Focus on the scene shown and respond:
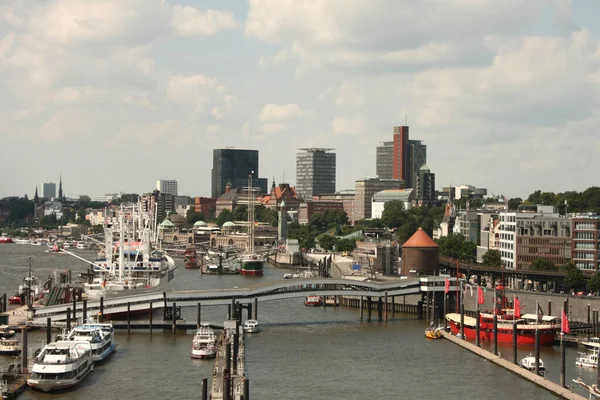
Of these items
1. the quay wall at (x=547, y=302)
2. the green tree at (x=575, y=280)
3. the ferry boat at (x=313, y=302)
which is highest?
the green tree at (x=575, y=280)

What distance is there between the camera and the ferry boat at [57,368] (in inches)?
2299

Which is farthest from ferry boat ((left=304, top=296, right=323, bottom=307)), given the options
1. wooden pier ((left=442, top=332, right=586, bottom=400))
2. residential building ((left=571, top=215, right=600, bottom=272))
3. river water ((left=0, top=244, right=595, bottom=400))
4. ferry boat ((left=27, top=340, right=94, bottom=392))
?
ferry boat ((left=27, top=340, right=94, bottom=392))

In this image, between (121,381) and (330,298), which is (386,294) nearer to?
(330,298)

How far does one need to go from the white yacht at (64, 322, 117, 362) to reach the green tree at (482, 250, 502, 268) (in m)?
66.8

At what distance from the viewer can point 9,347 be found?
2731 inches

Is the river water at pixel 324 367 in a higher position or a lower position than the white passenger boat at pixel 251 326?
lower

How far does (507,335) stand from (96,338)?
31.6 metres

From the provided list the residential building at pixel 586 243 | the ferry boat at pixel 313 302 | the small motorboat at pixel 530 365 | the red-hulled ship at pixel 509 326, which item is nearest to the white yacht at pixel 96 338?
the small motorboat at pixel 530 365

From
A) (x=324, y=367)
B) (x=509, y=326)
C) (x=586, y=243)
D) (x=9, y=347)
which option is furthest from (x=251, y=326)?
(x=586, y=243)

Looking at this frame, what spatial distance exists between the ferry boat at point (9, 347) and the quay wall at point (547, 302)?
41.9 m

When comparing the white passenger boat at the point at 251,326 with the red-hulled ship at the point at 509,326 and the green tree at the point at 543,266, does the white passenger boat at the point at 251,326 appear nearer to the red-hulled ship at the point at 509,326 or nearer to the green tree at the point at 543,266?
the red-hulled ship at the point at 509,326

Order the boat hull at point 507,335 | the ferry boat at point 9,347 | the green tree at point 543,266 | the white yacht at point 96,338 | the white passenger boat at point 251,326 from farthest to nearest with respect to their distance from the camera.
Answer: the green tree at point 543,266
the white passenger boat at point 251,326
the boat hull at point 507,335
the ferry boat at point 9,347
the white yacht at point 96,338

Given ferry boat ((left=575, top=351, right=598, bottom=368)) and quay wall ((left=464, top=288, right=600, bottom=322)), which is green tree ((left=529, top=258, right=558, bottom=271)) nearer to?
quay wall ((left=464, top=288, right=600, bottom=322))

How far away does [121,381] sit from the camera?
203 feet
